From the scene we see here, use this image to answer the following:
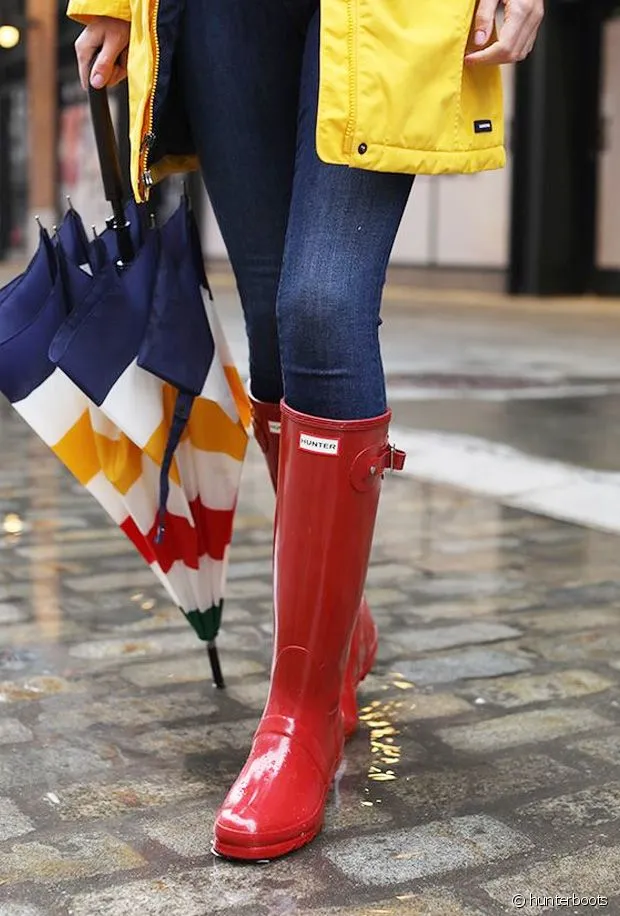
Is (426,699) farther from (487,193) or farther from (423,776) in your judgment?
(487,193)

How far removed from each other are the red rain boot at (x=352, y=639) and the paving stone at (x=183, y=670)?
0.25 meters

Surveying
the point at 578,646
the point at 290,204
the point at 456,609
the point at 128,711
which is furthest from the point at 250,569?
the point at 290,204

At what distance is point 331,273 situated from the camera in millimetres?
1653

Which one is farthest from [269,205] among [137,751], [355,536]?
[137,751]

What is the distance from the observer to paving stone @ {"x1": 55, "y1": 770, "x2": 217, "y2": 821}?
5.67 ft

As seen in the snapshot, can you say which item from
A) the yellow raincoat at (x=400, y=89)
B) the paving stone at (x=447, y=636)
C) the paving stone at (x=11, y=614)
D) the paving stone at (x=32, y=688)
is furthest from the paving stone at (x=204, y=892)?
the paving stone at (x=11, y=614)

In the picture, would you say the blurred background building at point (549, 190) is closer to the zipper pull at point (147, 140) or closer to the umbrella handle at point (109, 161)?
the umbrella handle at point (109, 161)

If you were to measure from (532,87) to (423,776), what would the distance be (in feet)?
37.2

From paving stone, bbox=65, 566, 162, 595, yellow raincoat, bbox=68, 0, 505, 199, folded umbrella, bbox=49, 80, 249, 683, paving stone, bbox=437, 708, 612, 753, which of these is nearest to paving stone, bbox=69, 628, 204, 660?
folded umbrella, bbox=49, 80, 249, 683

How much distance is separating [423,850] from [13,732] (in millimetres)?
700

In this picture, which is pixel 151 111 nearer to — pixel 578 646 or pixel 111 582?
pixel 578 646

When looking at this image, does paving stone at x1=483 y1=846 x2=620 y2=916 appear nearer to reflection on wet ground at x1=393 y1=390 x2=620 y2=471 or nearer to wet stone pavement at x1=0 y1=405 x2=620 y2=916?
wet stone pavement at x1=0 y1=405 x2=620 y2=916

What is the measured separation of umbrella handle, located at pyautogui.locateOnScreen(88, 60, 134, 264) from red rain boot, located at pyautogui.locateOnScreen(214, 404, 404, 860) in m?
0.42

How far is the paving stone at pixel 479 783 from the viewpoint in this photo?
1.76m
